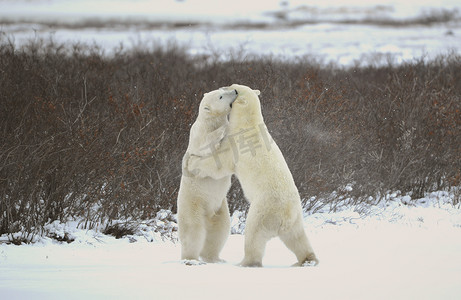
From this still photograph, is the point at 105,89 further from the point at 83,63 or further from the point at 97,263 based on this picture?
the point at 97,263

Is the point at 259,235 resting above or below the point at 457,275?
above

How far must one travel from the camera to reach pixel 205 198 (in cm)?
402

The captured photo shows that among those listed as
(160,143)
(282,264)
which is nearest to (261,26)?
(160,143)

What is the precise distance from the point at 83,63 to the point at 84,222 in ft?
21.4

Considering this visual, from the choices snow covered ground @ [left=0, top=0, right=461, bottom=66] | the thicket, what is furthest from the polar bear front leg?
snow covered ground @ [left=0, top=0, right=461, bottom=66]

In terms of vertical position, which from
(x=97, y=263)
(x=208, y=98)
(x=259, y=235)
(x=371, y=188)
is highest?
(x=208, y=98)

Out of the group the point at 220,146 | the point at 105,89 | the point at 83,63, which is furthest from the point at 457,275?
the point at 83,63

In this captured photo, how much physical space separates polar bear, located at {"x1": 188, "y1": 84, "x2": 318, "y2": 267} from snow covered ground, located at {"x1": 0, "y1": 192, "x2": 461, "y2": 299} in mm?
161

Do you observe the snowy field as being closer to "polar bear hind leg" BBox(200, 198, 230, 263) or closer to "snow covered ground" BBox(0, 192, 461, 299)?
"snow covered ground" BBox(0, 192, 461, 299)

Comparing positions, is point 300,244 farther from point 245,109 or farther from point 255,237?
point 245,109

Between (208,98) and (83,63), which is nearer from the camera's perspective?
(208,98)

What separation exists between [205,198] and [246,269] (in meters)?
0.61

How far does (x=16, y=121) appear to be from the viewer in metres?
6.57

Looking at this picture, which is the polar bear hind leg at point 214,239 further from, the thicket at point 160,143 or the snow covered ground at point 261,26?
the snow covered ground at point 261,26
